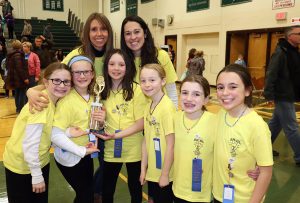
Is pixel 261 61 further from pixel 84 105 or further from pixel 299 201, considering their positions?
pixel 84 105

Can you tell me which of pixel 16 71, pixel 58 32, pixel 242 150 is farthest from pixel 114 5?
pixel 242 150

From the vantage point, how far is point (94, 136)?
2.28m

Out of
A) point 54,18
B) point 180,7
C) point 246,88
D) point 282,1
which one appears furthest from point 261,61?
point 54,18

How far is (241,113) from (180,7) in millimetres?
13926

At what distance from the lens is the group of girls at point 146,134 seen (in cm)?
181

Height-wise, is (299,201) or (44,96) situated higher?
(44,96)

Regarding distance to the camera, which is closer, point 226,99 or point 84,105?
point 226,99

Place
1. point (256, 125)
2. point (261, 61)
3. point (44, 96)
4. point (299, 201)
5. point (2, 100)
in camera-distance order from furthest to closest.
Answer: point (261, 61) → point (2, 100) → point (299, 201) → point (44, 96) → point (256, 125)

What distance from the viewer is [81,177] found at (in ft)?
7.34

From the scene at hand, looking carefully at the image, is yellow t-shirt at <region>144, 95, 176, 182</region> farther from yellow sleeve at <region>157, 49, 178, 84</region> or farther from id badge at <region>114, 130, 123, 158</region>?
yellow sleeve at <region>157, 49, 178, 84</region>

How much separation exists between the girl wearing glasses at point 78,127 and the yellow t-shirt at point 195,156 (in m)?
0.63

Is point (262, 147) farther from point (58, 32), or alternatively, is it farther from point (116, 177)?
point (58, 32)

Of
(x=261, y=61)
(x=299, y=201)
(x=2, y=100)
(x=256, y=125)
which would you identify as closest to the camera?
(x=256, y=125)

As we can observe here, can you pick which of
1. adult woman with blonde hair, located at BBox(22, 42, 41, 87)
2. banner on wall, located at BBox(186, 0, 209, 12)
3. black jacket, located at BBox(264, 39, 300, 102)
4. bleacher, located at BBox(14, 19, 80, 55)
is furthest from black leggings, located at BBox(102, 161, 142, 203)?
bleacher, located at BBox(14, 19, 80, 55)
